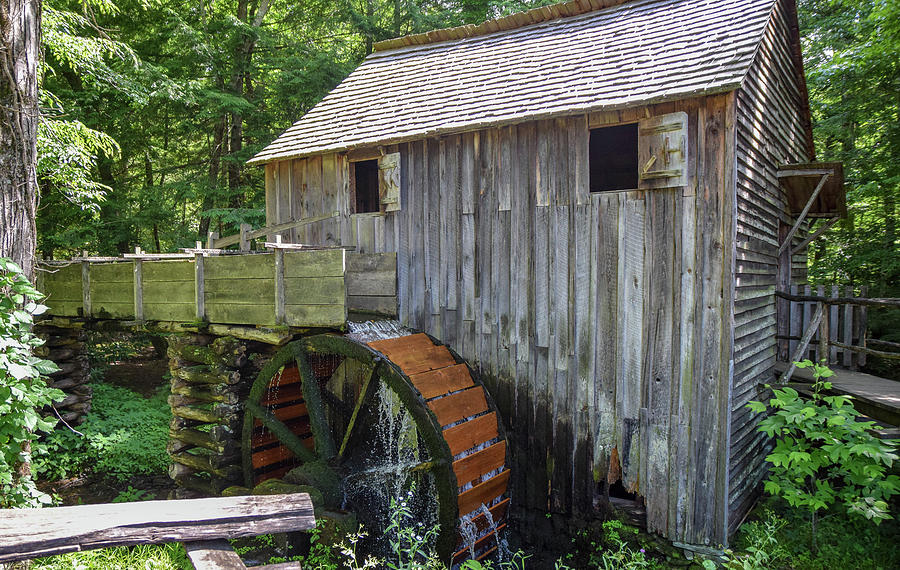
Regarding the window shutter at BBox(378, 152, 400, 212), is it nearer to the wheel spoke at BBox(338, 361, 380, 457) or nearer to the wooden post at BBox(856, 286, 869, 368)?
the wheel spoke at BBox(338, 361, 380, 457)

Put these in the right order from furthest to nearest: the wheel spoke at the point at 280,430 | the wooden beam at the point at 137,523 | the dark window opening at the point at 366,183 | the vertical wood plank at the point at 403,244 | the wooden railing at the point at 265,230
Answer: the dark window opening at the point at 366,183 < the wooden railing at the point at 265,230 < the vertical wood plank at the point at 403,244 < the wheel spoke at the point at 280,430 < the wooden beam at the point at 137,523

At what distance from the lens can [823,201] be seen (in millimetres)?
7477

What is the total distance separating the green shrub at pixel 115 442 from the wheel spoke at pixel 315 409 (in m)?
3.57

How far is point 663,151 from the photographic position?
486 centimetres

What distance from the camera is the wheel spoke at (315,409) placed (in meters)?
5.95

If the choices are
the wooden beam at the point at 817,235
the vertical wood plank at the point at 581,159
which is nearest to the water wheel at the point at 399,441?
the vertical wood plank at the point at 581,159

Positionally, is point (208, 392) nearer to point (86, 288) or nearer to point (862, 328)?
point (86, 288)

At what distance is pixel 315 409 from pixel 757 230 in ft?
17.0

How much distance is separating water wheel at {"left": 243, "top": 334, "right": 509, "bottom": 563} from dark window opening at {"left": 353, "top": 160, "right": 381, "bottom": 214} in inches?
108

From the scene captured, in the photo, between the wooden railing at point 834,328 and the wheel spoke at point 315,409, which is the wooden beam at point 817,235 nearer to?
the wooden railing at point 834,328

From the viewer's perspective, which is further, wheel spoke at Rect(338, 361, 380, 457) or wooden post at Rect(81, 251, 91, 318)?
wooden post at Rect(81, 251, 91, 318)

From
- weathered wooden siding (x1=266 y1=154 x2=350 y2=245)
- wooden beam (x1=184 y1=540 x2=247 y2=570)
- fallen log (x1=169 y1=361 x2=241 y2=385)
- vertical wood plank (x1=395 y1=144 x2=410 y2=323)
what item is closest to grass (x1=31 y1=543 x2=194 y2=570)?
fallen log (x1=169 y1=361 x2=241 y2=385)

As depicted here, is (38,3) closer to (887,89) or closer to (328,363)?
(328,363)

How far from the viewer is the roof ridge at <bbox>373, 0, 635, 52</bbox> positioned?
7.38 metres
